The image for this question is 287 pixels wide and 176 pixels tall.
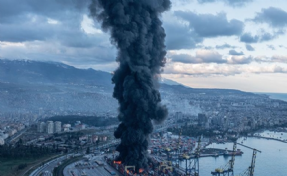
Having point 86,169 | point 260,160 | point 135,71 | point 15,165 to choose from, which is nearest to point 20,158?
point 15,165

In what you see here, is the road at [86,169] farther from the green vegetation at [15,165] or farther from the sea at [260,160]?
the sea at [260,160]

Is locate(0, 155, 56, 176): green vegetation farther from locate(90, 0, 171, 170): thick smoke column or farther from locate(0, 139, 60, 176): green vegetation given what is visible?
locate(90, 0, 171, 170): thick smoke column

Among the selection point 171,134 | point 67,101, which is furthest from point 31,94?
point 171,134

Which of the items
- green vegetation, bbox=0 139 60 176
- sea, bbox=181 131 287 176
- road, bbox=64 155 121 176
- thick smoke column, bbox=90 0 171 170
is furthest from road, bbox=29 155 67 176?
sea, bbox=181 131 287 176

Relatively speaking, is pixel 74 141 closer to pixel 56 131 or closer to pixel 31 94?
pixel 56 131

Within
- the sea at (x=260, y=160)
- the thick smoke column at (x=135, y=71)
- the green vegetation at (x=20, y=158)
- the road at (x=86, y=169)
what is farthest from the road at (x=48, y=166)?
the sea at (x=260, y=160)
